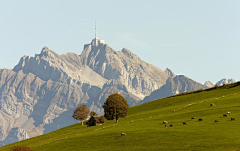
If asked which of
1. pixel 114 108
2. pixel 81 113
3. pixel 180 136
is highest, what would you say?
pixel 81 113

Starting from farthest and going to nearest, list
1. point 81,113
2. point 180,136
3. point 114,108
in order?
point 81,113 → point 114,108 → point 180,136

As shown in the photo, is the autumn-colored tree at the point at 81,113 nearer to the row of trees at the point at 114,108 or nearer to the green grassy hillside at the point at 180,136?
the row of trees at the point at 114,108

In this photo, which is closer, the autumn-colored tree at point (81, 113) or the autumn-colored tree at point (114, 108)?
the autumn-colored tree at point (114, 108)

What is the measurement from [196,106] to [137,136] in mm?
31401

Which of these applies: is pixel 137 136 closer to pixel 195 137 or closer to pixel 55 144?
pixel 195 137

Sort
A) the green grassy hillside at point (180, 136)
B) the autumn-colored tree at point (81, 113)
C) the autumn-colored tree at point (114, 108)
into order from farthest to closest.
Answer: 1. the autumn-colored tree at point (81, 113)
2. the autumn-colored tree at point (114, 108)
3. the green grassy hillside at point (180, 136)

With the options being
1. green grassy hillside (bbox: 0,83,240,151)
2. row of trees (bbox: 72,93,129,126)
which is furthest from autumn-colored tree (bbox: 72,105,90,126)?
green grassy hillside (bbox: 0,83,240,151)

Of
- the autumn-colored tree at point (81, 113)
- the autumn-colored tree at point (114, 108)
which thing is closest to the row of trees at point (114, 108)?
the autumn-colored tree at point (114, 108)

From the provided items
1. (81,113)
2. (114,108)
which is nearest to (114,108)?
(114,108)

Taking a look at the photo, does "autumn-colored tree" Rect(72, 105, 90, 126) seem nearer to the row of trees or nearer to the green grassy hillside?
the row of trees

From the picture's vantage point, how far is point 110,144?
67.8 meters

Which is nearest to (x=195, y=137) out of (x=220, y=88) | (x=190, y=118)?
(x=190, y=118)

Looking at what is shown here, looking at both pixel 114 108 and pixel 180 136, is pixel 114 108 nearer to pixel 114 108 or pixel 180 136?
pixel 114 108

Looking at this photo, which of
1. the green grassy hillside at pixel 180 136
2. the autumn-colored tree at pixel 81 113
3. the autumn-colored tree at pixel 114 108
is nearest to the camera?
the green grassy hillside at pixel 180 136
